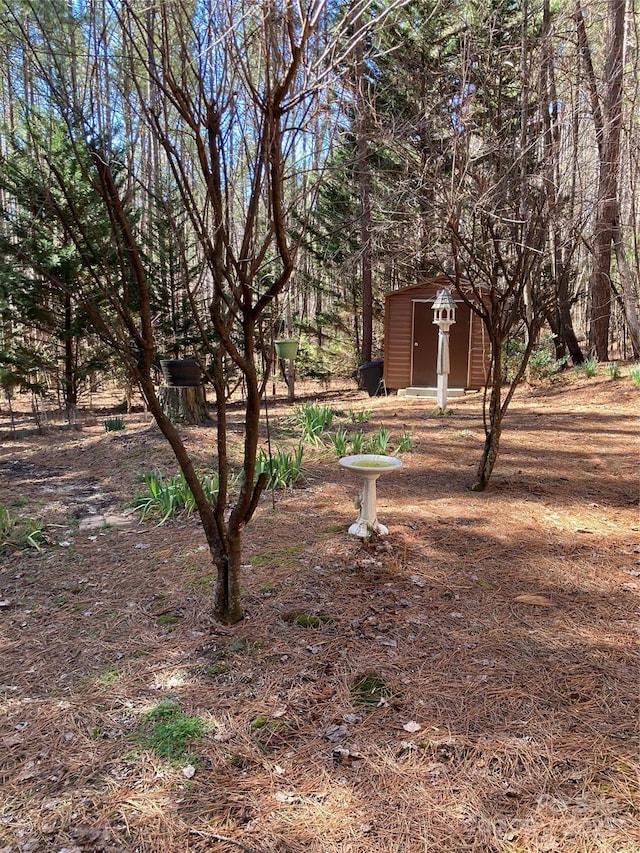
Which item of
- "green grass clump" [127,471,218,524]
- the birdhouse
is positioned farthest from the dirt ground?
the birdhouse

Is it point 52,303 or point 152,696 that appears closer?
point 152,696

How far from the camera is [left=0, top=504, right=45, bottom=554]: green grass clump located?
3.59 m

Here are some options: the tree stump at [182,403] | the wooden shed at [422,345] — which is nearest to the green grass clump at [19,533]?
the tree stump at [182,403]

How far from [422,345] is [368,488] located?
369 inches

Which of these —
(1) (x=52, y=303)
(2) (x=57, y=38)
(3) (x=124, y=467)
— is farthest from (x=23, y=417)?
(2) (x=57, y=38)

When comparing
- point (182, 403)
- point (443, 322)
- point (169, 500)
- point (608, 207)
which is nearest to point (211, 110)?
point (169, 500)

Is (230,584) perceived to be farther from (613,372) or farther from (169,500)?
(613,372)

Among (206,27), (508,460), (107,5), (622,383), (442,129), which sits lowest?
(508,460)

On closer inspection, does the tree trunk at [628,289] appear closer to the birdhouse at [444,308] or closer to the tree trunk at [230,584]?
the birdhouse at [444,308]

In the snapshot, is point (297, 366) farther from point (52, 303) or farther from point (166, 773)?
point (166, 773)

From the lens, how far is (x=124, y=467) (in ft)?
18.3

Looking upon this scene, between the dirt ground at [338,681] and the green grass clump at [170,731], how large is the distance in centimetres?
2

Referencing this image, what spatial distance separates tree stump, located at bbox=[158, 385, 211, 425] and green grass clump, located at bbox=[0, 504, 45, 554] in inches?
123

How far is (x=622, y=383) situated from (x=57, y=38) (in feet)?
29.1
